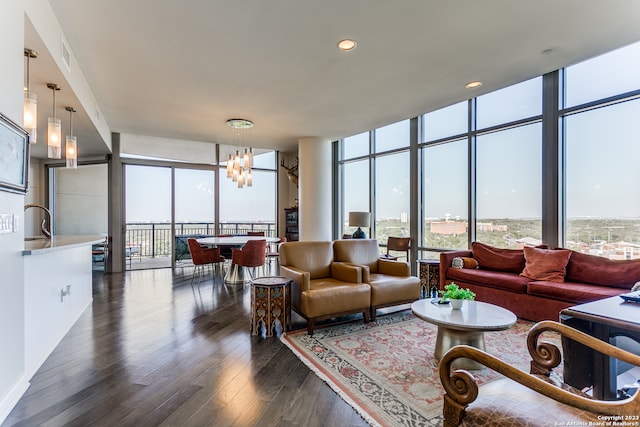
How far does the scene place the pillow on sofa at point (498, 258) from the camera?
163 inches

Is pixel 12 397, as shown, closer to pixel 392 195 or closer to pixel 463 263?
pixel 463 263

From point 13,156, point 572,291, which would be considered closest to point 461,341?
point 572,291

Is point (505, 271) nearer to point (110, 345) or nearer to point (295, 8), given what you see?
point (295, 8)

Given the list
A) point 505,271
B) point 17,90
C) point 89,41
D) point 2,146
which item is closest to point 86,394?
point 2,146

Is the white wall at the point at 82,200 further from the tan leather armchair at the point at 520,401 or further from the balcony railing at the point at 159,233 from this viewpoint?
the tan leather armchair at the point at 520,401

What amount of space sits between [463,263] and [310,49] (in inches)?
135

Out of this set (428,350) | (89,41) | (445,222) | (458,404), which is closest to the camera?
(458,404)

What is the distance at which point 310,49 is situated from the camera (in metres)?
3.26

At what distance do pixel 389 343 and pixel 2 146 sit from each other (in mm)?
3278

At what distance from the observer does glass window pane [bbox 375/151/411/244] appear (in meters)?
6.14

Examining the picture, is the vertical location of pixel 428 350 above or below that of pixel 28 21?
below

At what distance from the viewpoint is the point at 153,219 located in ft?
23.7

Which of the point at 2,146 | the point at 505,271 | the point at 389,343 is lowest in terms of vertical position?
the point at 389,343

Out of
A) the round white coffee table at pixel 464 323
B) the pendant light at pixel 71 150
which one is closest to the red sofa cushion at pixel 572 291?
the round white coffee table at pixel 464 323
